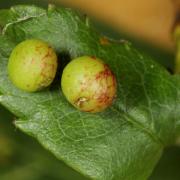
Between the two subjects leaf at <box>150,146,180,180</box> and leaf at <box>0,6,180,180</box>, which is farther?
leaf at <box>150,146,180,180</box>

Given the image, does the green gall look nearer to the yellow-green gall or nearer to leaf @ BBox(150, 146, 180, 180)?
the yellow-green gall

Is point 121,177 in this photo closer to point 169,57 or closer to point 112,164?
point 112,164

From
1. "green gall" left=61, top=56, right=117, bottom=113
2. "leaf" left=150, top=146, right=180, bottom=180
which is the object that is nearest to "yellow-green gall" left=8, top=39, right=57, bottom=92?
"green gall" left=61, top=56, right=117, bottom=113

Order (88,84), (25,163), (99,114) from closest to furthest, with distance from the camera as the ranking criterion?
(88,84) < (99,114) < (25,163)

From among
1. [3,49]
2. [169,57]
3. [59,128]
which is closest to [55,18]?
[3,49]

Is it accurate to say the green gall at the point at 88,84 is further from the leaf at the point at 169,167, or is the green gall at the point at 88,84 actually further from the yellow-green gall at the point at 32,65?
the leaf at the point at 169,167

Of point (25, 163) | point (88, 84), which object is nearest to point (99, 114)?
point (88, 84)

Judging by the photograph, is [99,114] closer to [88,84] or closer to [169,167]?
[88,84]
